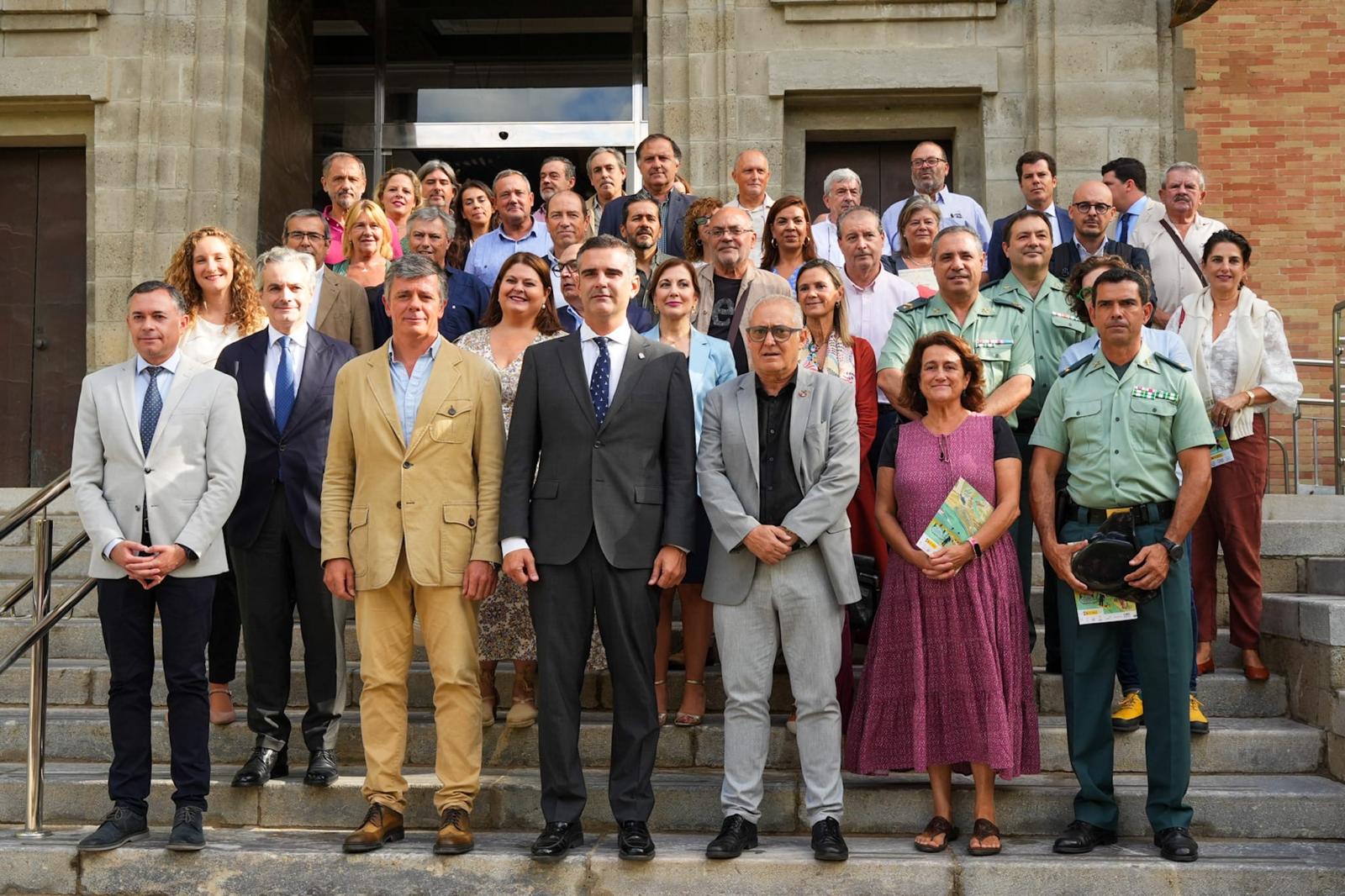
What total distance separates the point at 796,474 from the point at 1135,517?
1.29m

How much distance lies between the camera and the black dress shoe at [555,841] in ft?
15.3

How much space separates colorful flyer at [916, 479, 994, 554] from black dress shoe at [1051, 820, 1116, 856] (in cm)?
114

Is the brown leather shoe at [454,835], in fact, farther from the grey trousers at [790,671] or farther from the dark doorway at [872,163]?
the dark doorway at [872,163]

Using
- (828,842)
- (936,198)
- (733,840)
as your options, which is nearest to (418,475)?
(733,840)

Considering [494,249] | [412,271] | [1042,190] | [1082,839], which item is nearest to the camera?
[1082,839]

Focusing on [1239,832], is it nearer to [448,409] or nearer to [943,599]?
[943,599]

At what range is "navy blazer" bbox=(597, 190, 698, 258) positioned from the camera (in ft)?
24.0

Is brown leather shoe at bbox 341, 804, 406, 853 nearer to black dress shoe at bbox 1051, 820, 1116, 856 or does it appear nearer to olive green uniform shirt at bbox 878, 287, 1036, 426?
black dress shoe at bbox 1051, 820, 1116, 856

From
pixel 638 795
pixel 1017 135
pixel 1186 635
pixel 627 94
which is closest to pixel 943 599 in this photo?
pixel 1186 635

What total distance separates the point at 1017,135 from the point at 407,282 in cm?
620

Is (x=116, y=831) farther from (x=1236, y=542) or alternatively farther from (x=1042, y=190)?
(x=1042, y=190)

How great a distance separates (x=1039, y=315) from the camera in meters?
6.00

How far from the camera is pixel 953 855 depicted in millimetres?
4723

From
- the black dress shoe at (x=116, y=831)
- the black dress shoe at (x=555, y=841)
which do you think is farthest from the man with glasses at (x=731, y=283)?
the black dress shoe at (x=116, y=831)
